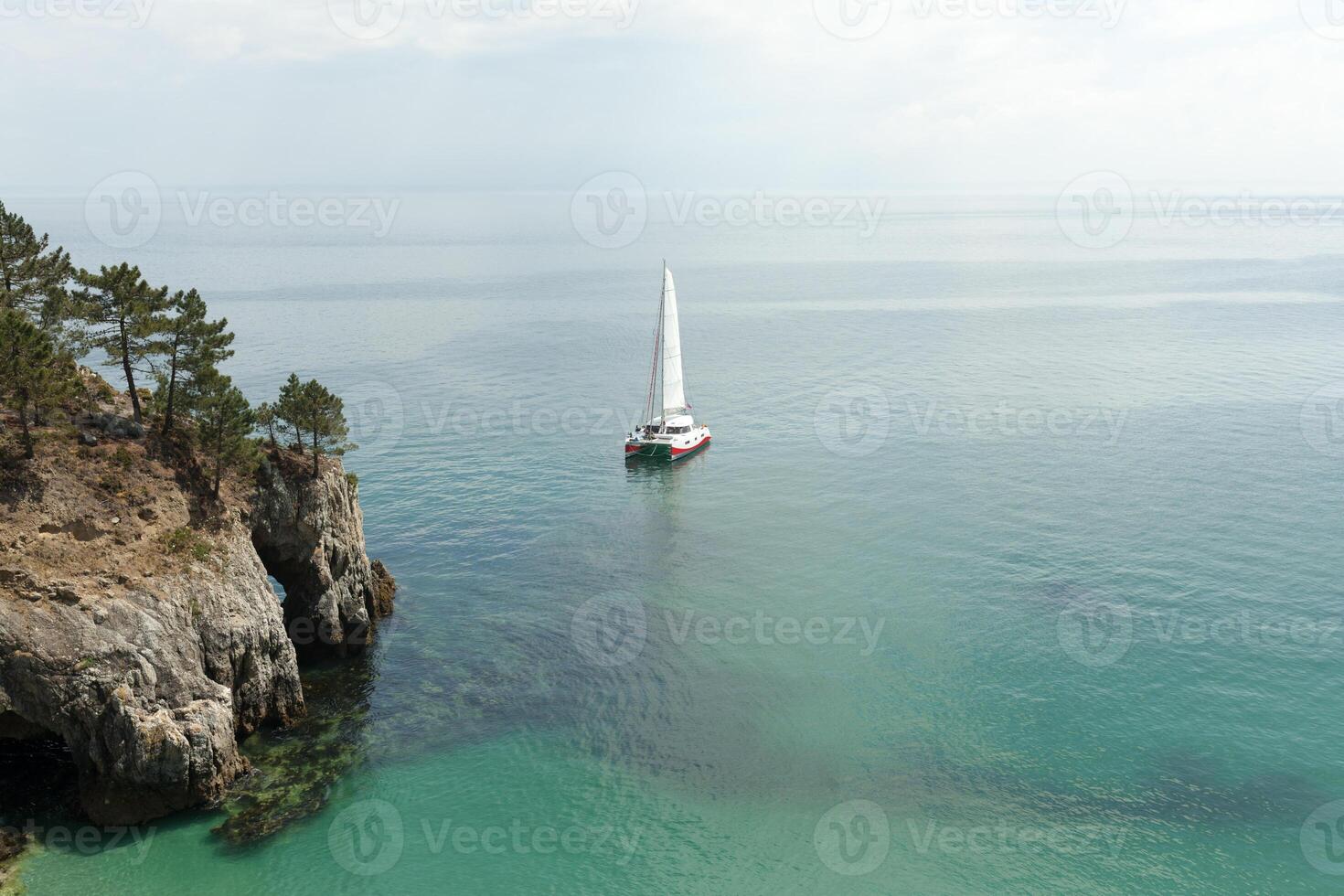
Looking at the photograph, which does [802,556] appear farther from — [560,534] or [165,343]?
[165,343]

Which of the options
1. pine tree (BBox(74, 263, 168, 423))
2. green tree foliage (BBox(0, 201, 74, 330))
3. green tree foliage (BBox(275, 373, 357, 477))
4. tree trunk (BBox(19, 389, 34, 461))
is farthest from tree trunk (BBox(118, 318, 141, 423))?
green tree foliage (BBox(275, 373, 357, 477))

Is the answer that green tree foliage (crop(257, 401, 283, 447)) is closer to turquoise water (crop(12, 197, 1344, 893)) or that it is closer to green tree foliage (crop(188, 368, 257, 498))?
green tree foliage (crop(188, 368, 257, 498))

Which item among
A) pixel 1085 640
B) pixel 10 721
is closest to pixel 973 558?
pixel 1085 640

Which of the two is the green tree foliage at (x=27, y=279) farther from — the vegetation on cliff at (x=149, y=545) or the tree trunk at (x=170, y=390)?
the tree trunk at (x=170, y=390)

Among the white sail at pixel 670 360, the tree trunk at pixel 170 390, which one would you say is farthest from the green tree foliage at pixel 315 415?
the white sail at pixel 670 360

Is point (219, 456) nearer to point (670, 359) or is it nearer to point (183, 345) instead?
point (183, 345)

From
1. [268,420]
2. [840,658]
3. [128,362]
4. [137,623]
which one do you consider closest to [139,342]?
[128,362]
